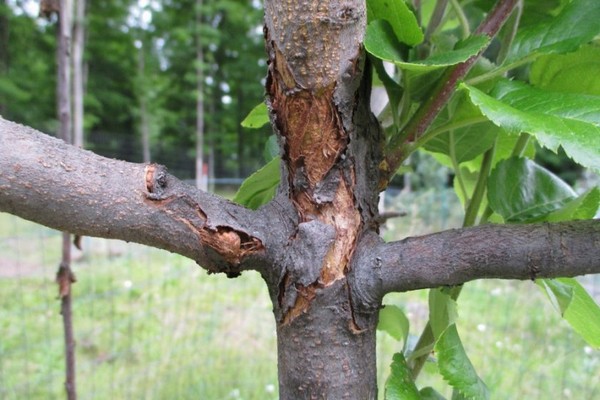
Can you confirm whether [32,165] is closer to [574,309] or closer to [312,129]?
[312,129]

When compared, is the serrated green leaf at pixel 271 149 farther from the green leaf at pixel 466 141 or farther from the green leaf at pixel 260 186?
the green leaf at pixel 466 141

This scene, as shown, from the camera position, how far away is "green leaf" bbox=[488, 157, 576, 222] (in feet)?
1.51

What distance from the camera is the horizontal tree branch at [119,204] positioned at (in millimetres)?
310

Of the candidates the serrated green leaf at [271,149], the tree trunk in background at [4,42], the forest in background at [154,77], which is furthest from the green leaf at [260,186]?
the tree trunk in background at [4,42]

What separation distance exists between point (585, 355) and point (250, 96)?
1225 cm

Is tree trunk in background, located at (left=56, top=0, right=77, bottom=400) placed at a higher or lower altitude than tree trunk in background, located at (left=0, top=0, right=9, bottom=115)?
lower

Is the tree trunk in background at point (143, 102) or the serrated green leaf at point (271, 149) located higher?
the tree trunk in background at point (143, 102)

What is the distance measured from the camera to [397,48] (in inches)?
15.8

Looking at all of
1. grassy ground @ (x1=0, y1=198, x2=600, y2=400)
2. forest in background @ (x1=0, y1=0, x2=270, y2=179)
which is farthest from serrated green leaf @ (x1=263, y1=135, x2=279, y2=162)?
forest in background @ (x1=0, y1=0, x2=270, y2=179)

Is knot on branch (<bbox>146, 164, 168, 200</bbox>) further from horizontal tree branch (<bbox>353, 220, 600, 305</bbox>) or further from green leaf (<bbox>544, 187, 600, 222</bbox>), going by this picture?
green leaf (<bbox>544, 187, 600, 222</bbox>)

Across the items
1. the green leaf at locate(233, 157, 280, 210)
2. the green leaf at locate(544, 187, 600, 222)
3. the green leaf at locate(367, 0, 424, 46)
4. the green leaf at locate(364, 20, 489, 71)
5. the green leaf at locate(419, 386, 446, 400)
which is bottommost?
the green leaf at locate(419, 386, 446, 400)

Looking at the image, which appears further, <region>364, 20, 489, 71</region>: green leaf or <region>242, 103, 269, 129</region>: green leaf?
<region>242, 103, 269, 129</region>: green leaf

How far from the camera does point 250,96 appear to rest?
1369 centimetres

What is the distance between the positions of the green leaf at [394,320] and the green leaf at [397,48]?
0.84 feet
